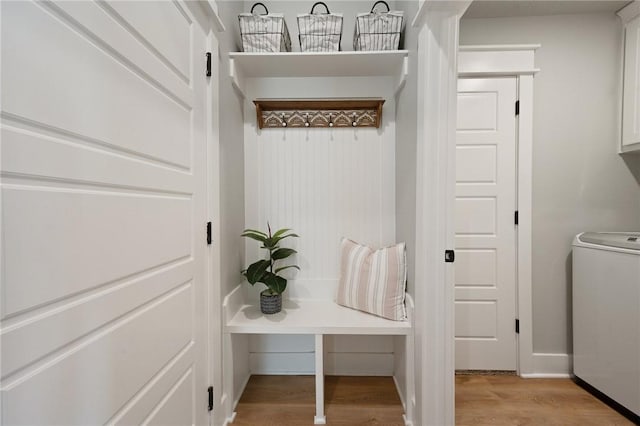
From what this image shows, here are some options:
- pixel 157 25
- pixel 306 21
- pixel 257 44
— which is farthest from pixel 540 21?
pixel 157 25

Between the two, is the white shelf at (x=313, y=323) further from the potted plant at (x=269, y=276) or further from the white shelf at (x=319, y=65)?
the white shelf at (x=319, y=65)

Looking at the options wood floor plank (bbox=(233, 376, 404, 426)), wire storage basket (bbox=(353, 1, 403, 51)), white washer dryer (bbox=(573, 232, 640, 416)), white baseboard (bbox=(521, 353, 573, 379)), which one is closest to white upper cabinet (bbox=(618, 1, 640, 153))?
white washer dryer (bbox=(573, 232, 640, 416))

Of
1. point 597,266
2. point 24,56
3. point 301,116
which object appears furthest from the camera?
point 301,116

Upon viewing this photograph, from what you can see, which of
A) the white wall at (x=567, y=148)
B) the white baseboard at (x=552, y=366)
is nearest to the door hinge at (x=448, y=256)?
the white wall at (x=567, y=148)

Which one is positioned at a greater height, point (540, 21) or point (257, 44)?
point (540, 21)

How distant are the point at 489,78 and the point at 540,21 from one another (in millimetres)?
556

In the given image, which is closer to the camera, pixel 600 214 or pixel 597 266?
pixel 597 266

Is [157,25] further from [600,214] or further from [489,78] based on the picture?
[600,214]

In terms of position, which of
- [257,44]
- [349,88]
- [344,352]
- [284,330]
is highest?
[257,44]

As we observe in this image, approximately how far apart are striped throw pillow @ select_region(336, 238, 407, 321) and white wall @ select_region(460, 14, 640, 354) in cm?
120

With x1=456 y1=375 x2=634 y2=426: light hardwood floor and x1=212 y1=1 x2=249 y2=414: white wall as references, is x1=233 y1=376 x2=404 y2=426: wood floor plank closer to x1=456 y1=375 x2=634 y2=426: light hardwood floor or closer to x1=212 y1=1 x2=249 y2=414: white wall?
x1=212 y1=1 x2=249 y2=414: white wall

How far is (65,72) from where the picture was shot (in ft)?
2.15

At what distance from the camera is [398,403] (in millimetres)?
1761

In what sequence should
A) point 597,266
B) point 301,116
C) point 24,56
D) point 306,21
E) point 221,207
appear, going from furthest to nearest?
1. point 301,116
2. point 597,266
3. point 306,21
4. point 221,207
5. point 24,56
